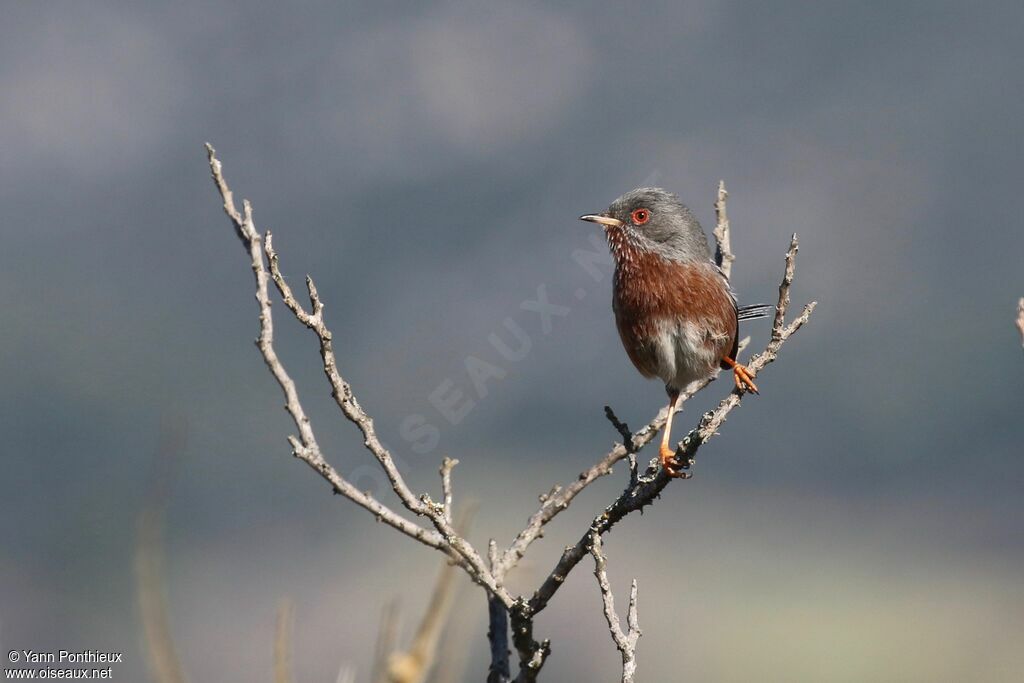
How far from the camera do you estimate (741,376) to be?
761 centimetres

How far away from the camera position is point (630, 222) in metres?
8.81

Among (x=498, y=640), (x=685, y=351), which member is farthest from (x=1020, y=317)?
(x=685, y=351)

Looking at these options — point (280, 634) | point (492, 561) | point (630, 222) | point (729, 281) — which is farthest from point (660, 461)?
point (280, 634)

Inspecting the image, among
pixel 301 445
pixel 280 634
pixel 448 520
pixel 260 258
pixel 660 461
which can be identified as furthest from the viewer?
pixel 660 461

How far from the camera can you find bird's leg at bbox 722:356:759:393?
704 centimetres

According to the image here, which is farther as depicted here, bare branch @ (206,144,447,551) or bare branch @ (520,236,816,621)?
bare branch @ (520,236,816,621)

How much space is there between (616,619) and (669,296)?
3.61 m

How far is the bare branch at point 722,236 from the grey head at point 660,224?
36 centimetres

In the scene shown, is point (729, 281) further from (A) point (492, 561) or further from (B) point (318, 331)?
(B) point (318, 331)

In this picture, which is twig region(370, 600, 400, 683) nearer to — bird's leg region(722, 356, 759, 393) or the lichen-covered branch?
the lichen-covered branch

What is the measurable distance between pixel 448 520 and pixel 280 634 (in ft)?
9.76

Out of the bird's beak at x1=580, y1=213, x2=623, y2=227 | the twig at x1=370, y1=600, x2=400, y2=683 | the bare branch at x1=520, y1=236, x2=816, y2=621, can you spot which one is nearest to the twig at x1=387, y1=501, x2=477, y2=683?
the twig at x1=370, y1=600, x2=400, y2=683

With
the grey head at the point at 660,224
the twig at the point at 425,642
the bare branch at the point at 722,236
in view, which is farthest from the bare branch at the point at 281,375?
the grey head at the point at 660,224

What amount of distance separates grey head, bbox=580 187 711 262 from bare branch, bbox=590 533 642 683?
3774 millimetres
